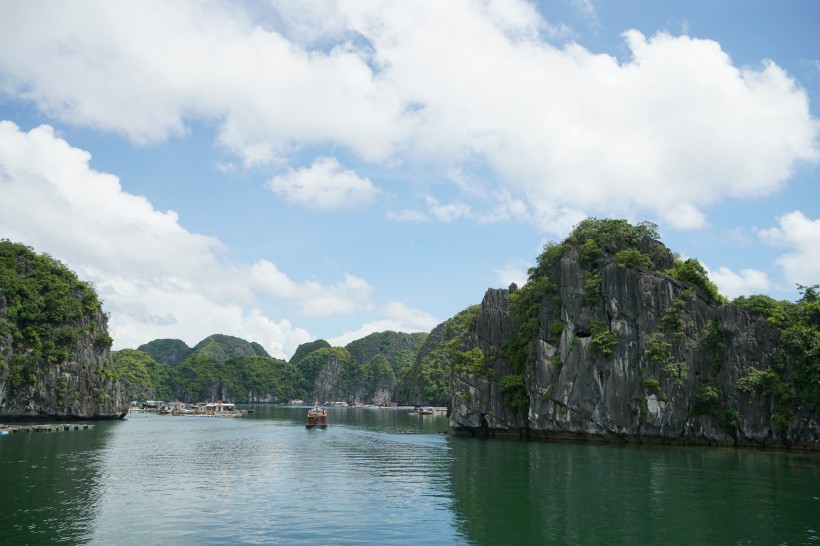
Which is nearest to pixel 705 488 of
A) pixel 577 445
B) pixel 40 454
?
pixel 577 445

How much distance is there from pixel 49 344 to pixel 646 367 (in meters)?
90.8

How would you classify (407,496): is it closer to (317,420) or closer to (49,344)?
(317,420)

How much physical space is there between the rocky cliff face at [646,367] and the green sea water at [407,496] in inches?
188

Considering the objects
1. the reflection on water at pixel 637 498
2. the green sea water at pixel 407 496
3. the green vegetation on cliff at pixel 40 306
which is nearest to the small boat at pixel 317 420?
the green sea water at pixel 407 496

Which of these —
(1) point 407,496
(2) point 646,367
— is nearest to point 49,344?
(1) point 407,496

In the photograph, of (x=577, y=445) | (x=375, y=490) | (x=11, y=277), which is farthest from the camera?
(x=11, y=277)

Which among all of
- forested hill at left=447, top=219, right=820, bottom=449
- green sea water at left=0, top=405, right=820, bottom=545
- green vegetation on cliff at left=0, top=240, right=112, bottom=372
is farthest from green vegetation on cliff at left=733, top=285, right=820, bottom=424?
green vegetation on cliff at left=0, top=240, right=112, bottom=372

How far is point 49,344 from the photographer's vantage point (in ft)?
318

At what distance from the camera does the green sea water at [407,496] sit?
26.4 metres

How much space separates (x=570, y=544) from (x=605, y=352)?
4508 cm

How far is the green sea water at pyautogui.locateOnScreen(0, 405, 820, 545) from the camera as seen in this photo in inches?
1040

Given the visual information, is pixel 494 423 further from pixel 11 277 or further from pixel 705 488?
pixel 11 277

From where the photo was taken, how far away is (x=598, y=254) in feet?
243

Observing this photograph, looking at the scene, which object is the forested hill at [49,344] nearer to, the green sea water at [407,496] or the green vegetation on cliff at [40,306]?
the green vegetation on cliff at [40,306]
